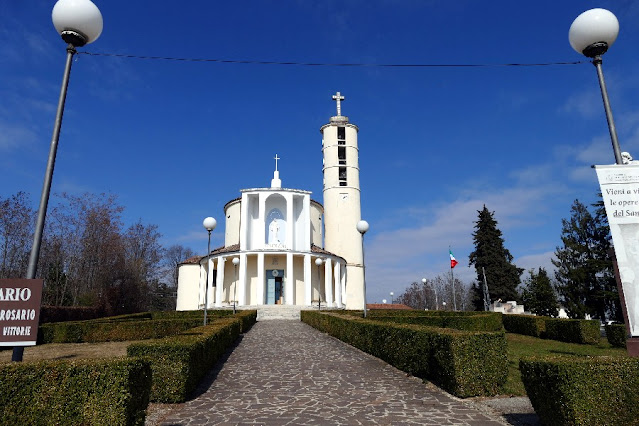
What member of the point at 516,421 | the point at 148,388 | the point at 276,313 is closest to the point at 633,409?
the point at 516,421

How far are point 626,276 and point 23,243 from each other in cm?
3211

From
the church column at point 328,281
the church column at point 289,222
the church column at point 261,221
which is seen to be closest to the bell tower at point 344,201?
the church column at point 328,281

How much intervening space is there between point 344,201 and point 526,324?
2364 cm

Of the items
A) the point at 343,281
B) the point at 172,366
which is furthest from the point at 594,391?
the point at 343,281

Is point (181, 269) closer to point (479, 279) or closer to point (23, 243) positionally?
point (23, 243)

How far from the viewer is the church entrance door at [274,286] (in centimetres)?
3378

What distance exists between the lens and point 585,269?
3081cm

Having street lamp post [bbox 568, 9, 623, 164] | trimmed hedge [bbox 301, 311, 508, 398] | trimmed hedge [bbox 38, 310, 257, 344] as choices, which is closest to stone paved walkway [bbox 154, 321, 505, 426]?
trimmed hedge [bbox 301, 311, 508, 398]

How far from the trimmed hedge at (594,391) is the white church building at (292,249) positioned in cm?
2526

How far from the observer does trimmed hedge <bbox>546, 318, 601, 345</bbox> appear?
52.2 ft

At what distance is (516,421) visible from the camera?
5.36m

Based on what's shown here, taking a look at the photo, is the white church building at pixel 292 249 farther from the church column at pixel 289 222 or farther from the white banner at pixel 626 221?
the white banner at pixel 626 221

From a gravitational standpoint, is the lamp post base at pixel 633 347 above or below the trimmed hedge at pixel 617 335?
above

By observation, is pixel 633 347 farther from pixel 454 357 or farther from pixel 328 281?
pixel 328 281
